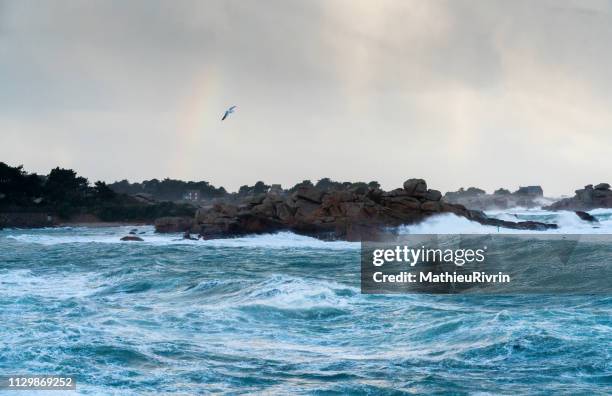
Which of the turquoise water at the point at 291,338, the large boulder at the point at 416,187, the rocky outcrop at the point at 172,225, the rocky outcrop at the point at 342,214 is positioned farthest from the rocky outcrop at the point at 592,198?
the turquoise water at the point at 291,338

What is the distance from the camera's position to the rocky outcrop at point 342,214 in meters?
46.1

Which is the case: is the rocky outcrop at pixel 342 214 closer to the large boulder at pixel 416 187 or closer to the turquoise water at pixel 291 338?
the large boulder at pixel 416 187

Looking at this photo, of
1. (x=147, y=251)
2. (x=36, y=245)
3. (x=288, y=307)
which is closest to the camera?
(x=288, y=307)

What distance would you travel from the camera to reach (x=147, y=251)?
37188 millimetres

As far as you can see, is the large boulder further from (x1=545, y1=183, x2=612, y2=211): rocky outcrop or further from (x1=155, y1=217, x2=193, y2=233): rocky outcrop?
(x1=545, y1=183, x2=612, y2=211): rocky outcrop

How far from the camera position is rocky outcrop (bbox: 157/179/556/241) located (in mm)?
46125

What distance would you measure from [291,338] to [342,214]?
34.1 m

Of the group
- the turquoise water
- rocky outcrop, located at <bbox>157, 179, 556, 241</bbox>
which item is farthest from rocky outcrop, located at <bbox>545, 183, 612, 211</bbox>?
the turquoise water

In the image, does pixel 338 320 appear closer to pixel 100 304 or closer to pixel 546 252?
pixel 100 304

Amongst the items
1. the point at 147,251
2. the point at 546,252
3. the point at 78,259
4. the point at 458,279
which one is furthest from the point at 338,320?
the point at 147,251

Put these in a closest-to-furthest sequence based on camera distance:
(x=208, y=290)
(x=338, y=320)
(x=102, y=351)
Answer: (x=102, y=351) → (x=338, y=320) → (x=208, y=290)

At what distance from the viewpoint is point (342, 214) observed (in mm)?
47688

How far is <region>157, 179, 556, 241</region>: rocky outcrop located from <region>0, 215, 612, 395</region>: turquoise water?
72.9 ft

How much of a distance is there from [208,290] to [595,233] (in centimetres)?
2920
